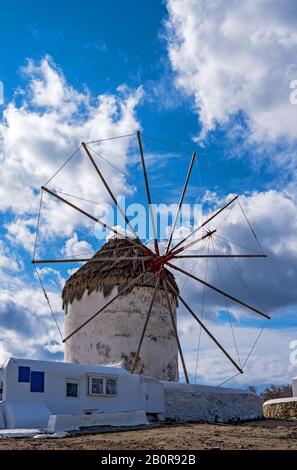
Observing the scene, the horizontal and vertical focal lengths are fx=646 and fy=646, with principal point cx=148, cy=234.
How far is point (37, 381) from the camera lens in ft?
60.1

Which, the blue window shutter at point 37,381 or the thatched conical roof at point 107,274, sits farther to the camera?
the thatched conical roof at point 107,274

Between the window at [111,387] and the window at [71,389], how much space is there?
4.14 feet

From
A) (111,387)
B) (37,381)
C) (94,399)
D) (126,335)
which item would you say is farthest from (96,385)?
(126,335)

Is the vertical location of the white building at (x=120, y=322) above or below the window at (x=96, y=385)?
above

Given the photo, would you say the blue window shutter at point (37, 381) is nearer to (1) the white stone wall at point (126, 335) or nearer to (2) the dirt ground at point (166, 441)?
(2) the dirt ground at point (166, 441)

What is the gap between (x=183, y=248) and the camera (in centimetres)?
2416

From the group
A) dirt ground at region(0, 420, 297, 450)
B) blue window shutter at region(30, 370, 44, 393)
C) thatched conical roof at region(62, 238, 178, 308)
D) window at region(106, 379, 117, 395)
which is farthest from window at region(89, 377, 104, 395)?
thatched conical roof at region(62, 238, 178, 308)

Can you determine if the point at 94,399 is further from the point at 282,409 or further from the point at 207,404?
the point at 282,409

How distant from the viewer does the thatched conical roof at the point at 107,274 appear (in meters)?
27.6

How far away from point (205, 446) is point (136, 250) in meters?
15.8

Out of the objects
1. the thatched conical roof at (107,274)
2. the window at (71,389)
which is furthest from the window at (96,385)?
the thatched conical roof at (107,274)

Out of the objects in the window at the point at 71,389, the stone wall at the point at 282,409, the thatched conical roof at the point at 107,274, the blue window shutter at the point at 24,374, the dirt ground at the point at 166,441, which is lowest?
the dirt ground at the point at 166,441
